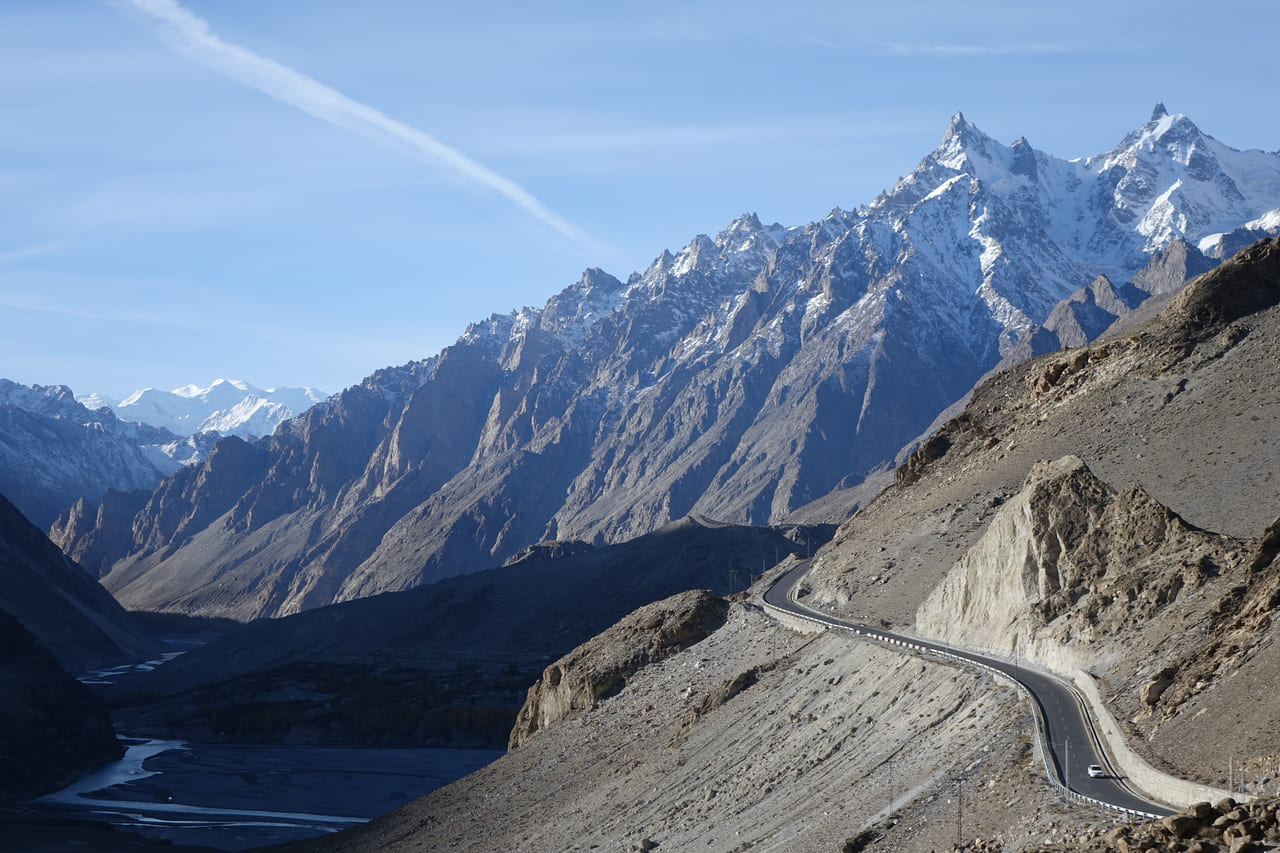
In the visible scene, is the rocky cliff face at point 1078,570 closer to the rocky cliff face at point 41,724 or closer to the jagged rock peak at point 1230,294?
the jagged rock peak at point 1230,294

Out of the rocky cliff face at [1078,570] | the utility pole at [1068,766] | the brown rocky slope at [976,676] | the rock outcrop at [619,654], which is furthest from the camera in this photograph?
the rock outcrop at [619,654]

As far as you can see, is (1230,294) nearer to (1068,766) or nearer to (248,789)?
(1068,766)

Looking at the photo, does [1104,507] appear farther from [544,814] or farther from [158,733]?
[158,733]

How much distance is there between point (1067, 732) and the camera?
40.4m

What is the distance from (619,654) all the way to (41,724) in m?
69.9

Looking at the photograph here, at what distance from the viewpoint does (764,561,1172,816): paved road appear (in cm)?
3450

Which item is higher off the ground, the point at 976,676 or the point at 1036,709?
the point at 976,676

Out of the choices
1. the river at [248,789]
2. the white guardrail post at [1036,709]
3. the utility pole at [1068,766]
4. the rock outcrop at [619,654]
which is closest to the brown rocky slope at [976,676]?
the white guardrail post at [1036,709]

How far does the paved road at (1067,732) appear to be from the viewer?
34.5m

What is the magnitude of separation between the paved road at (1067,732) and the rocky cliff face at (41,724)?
89.6m

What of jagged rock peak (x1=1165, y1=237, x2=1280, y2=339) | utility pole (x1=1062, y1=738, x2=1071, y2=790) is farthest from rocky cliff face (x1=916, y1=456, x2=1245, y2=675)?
jagged rock peak (x1=1165, y1=237, x2=1280, y2=339)

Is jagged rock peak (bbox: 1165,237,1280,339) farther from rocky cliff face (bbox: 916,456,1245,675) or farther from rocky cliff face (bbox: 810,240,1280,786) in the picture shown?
rocky cliff face (bbox: 916,456,1245,675)

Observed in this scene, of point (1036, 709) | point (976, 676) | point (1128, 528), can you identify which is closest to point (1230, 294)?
point (1128, 528)

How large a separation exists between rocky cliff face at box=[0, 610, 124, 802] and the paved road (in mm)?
89613
